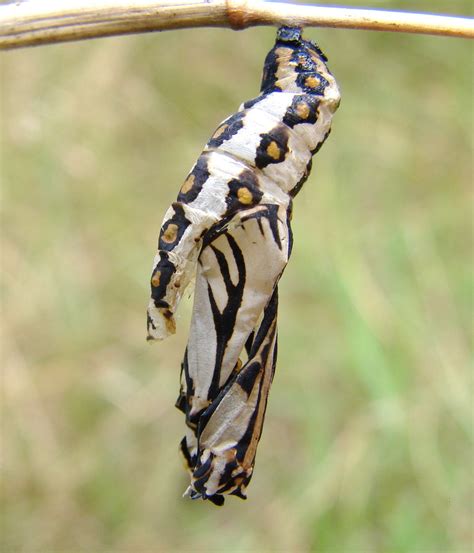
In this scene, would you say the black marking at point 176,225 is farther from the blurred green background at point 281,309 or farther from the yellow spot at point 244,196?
the blurred green background at point 281,309

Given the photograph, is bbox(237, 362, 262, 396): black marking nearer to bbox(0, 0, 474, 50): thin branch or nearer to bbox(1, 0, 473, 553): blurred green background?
bbox(0, 0, 474, 50): thin branch

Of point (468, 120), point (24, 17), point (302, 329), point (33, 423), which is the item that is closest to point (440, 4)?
point (468, 120)

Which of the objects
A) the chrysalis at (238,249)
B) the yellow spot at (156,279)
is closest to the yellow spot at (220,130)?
the chrysalis at (238,249)

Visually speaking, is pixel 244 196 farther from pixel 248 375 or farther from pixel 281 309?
pixel 281 309

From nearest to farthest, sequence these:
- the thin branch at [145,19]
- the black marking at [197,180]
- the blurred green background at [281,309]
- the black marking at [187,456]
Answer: the thin branch at [145,19] < the black marking at [197,180] < the black marking at [187,456] < the blurred green background at [281,309]

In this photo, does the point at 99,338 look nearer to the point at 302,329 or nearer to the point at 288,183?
the point at 302,329

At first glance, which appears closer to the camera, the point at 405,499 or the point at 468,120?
the point at 405,499
